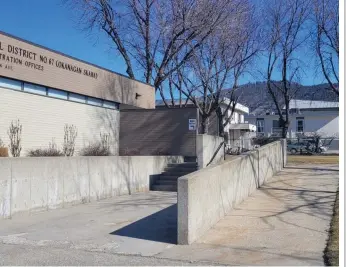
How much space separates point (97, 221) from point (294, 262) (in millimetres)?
5116

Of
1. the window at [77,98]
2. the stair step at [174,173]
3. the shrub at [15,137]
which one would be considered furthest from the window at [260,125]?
the shrub at [15,137]

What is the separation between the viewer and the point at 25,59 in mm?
16672

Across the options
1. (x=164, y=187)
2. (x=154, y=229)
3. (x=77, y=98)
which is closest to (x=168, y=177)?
(x=164, y=187)

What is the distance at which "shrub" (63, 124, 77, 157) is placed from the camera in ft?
61.6

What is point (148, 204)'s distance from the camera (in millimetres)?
13102

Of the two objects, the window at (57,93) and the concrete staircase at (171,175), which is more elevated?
the window at (57,93)

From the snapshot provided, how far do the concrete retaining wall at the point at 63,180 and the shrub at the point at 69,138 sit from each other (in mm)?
3580

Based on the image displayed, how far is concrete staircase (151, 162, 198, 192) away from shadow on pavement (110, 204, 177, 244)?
6.59 metres

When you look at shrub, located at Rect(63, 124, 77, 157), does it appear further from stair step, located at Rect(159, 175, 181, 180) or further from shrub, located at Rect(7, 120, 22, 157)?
stair step, located at Rect(159, 175, 181, 180)

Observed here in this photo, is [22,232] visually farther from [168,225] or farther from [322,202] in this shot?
[322,202]

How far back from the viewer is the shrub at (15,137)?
1570 cm

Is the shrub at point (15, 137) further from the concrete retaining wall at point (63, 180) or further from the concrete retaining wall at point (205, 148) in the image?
the concrete retaining wall at point (205, 148)

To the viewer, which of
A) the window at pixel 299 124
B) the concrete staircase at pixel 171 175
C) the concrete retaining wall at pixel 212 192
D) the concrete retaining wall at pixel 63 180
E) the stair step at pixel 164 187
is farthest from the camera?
the window at pixel 299 124

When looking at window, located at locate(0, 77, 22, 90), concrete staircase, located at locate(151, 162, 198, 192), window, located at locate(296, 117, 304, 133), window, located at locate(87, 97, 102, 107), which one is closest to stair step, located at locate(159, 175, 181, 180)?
concrete staircase, located at locate(151, 162, 198, 192)
